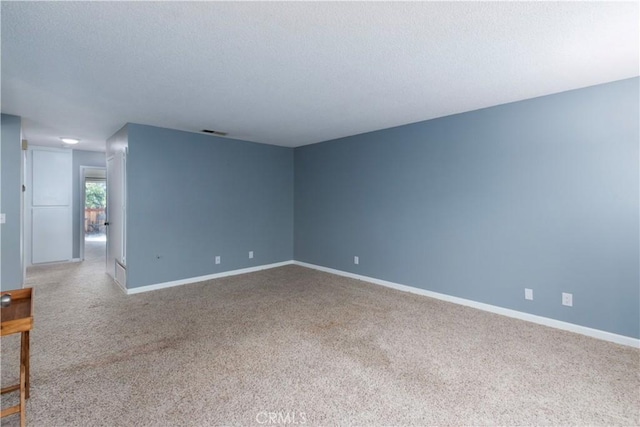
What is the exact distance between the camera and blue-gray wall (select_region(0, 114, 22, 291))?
12.6 ft

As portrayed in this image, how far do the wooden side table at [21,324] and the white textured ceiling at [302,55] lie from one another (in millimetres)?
1664

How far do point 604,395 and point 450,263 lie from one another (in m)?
1.99

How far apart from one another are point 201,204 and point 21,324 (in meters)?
3.62

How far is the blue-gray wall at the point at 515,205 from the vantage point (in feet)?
9.16

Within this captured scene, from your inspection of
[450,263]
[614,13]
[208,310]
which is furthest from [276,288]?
[614,13]

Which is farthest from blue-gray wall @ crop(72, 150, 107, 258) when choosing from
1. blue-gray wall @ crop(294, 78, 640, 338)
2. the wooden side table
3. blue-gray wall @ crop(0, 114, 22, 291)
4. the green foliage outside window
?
blue-gray wall @ crop(294, 78, 640, 338)

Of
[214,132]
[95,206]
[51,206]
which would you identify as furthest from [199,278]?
[95,206]

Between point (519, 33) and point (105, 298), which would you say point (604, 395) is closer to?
point (519, 33)

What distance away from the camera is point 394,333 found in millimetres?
2959

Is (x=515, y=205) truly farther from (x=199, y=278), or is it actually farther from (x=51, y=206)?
(x=51, y=206)

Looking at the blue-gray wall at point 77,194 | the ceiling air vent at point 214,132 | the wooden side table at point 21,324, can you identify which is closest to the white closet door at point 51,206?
the blue-gray wall at point 77,194

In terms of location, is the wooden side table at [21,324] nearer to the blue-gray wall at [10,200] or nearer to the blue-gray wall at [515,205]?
the blue-gray wall at [10,200]

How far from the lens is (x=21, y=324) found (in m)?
1.46

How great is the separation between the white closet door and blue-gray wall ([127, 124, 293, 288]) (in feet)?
10.6
